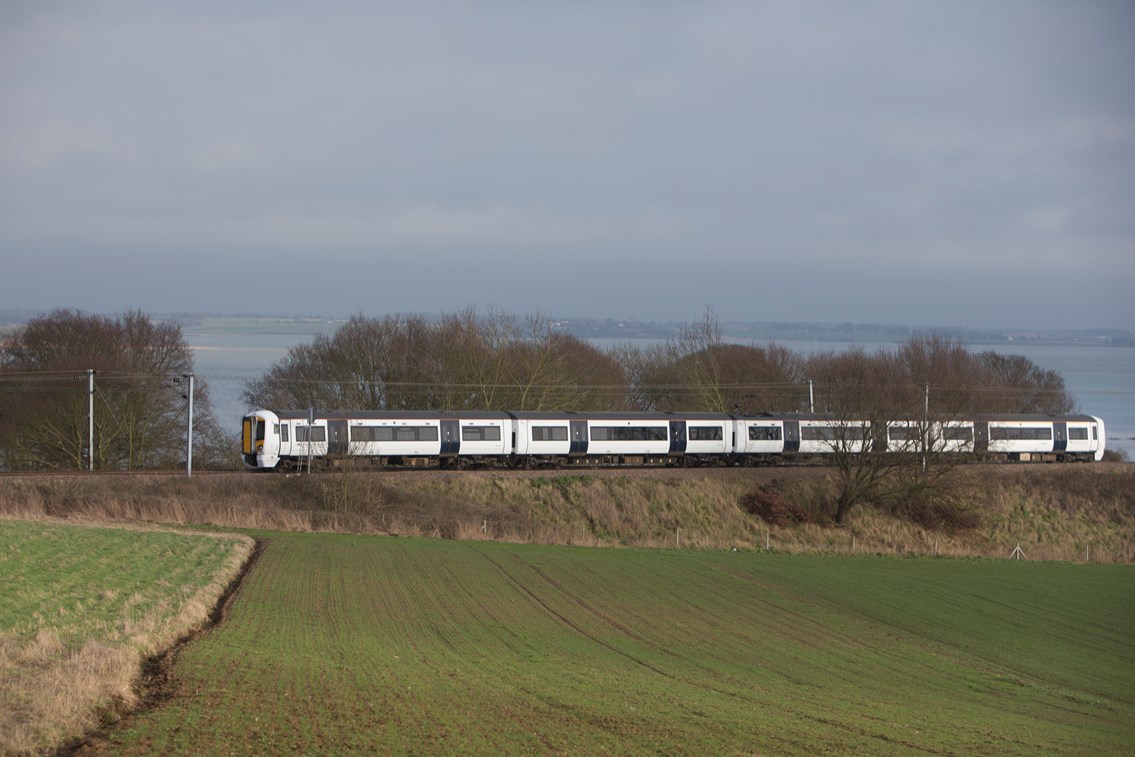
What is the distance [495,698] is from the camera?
1408 cm

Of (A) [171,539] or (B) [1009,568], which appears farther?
(B) [1009,568]

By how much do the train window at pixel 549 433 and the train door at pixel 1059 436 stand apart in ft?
96.3

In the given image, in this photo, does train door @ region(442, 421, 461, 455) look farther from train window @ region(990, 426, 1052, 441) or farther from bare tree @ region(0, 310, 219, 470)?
train window @ region(990, 426, 1052, 441)

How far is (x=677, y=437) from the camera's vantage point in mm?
52500

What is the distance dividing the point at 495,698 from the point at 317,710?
260 cm

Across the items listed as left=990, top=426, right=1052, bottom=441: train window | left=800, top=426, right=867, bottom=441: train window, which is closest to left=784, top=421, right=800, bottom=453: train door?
left=800, top=426, right=867, bottom=441: train window

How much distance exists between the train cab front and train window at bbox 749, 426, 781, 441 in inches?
941

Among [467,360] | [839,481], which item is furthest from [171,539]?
[467,360]

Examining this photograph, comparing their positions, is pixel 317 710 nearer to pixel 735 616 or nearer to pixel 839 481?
pixel 735 616

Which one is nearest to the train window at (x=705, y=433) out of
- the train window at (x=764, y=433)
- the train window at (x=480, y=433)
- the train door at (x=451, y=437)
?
the train window at (x=764, y=433)

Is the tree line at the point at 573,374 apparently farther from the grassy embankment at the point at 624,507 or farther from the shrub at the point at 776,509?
the shrub at the point at 776,509

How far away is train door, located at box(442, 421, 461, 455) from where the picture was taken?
158ft

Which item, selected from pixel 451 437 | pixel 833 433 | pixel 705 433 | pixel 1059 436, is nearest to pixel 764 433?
pixel 705 433

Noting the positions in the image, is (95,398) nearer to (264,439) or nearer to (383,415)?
(264,439)
